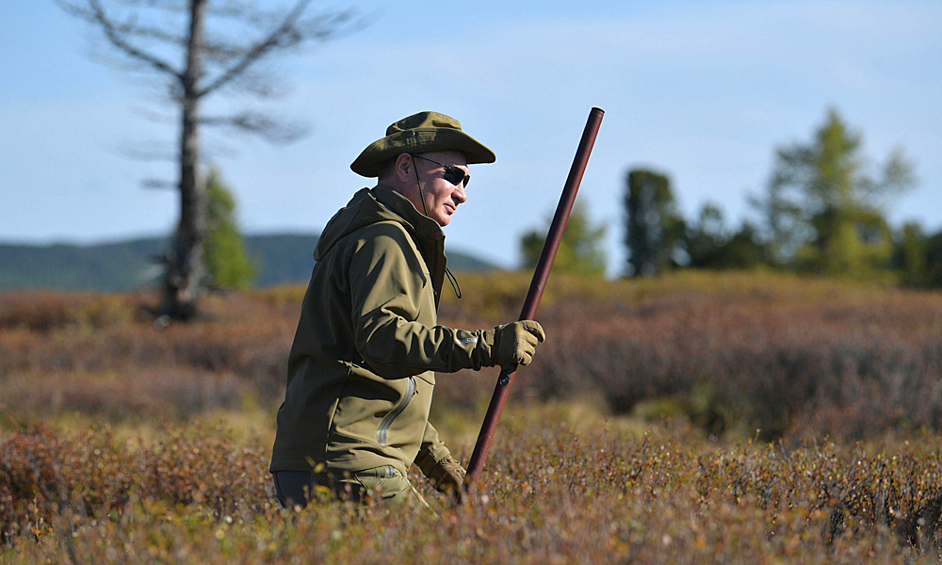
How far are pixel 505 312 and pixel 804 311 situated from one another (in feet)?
20.9

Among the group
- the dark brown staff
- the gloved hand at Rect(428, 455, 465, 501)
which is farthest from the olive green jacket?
the gloved hand at Rect(428, 455, 465, 501)

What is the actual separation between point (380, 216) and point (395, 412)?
66 cm

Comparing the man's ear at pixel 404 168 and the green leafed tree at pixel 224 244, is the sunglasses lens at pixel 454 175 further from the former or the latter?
the green leafed tree at pixel 224 244

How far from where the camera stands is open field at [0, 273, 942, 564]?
7.98 ft

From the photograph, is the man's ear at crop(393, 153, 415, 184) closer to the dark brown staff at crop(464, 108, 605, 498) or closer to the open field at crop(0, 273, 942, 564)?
the dark brown staff at crop(464, 108, 605, 498)

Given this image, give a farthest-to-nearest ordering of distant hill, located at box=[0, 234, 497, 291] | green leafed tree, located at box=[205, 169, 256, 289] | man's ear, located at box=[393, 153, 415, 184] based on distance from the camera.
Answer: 1. distant hill, located at box=[0, 234, 497, 291]
2. green leafed tree, located at box=[205, 169, 256, 289]
3. man's ear, located at box=[393, 153, 415, 184]

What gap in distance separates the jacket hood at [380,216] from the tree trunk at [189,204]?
13.0m

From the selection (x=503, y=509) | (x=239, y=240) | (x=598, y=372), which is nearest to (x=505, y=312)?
(x=598, y=372)

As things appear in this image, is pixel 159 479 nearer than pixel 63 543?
No

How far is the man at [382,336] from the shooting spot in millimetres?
2631

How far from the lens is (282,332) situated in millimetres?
13336

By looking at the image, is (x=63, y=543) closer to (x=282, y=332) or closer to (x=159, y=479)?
(x=159, y=479)

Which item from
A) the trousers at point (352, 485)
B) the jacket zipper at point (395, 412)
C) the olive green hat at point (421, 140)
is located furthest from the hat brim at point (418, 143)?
the trousers at point (352, 485)

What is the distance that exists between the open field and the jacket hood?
0.90 m
